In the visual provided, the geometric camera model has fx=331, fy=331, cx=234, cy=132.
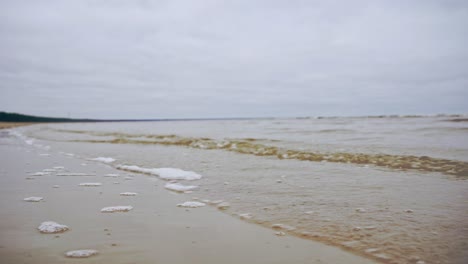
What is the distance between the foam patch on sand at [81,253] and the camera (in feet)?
10.2

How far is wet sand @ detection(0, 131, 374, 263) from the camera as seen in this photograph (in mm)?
3143

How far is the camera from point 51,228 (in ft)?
12.7

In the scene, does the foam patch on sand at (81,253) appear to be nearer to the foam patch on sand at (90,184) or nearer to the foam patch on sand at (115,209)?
the foam patch on sand at (115,209)

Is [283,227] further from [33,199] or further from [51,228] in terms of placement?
[33,199]

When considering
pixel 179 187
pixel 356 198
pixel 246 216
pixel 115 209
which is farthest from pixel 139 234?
pixel 356 198

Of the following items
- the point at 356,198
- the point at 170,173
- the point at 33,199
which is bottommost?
the point at 33,199

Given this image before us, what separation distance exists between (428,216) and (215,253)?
2.99 m

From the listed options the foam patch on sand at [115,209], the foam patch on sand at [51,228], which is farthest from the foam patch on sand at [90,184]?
the foam patch on sand at [51,228]

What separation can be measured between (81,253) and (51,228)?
977mm

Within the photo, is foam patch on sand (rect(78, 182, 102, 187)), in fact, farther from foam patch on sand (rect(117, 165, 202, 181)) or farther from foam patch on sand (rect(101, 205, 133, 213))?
foam patch on sand (rect(101, 205, 133, 213))

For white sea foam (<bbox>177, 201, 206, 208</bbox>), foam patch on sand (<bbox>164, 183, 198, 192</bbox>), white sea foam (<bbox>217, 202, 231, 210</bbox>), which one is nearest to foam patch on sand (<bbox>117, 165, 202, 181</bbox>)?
foam patch on sand (<bbox>164, 183, 198, 192</bbox>)

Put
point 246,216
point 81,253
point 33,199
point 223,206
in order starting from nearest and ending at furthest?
point 81,253
point 246,216
point 223,206
point 33,199

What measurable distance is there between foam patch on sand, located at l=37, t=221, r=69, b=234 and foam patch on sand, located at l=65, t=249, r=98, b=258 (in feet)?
2.55

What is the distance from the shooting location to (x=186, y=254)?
3.21 m
